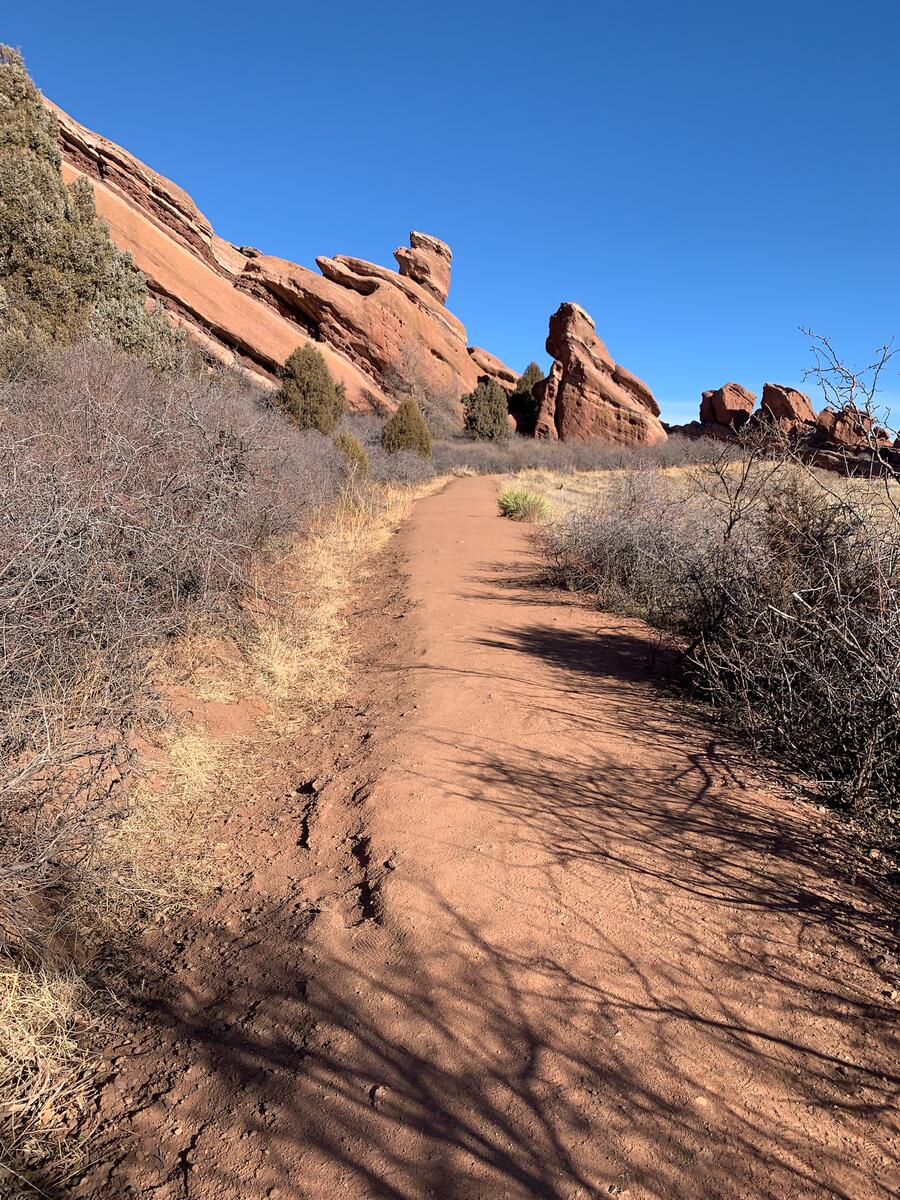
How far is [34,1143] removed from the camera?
1.78 m

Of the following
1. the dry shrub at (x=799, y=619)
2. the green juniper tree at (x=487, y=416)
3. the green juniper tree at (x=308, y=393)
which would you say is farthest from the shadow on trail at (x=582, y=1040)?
the green juniper tree at (x=487, y=416)

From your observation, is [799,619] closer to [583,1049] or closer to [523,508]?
[583,1049]

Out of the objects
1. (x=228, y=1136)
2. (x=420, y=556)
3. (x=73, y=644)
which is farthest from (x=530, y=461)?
(x=228, y=1136)

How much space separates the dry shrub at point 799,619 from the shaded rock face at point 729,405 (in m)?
42.6

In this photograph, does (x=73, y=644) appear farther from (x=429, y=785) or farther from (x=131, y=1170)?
(x=131, y=1170)

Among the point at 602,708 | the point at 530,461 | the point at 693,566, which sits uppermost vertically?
the point at 530,461

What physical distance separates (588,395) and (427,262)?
1517cm

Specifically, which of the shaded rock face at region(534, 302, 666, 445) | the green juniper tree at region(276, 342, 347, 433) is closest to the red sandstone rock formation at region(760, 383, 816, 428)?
the shaded rock face at region(534, 302, 666, 445)

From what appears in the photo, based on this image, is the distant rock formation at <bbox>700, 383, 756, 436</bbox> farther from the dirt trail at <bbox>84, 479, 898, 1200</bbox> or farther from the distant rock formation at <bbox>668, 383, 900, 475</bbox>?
the dirt trail at <bbox>84, 479, 898, 1200</bbox>

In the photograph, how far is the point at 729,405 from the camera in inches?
1791

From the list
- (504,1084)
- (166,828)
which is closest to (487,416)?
(166,828)

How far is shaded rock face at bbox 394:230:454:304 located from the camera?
1722 inches

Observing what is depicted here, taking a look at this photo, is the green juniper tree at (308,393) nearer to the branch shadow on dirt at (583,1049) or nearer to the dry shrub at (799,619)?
the dry shrub at (799,619)

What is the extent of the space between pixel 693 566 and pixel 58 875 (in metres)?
4.85
